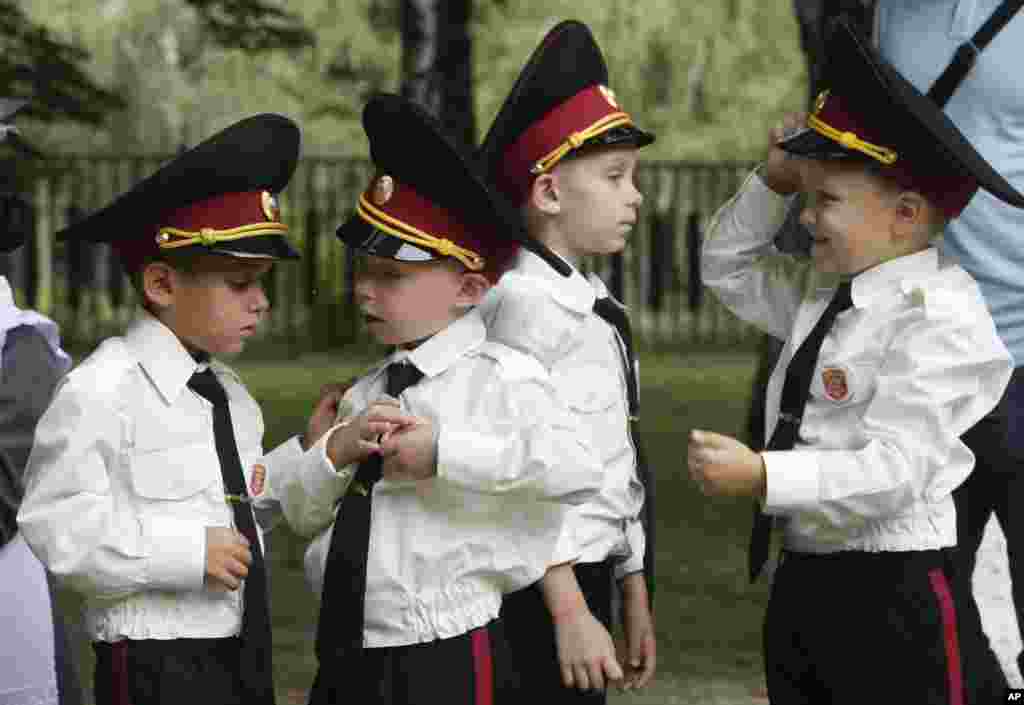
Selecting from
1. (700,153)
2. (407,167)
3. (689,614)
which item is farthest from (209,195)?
(700,153)

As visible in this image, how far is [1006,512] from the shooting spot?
506cm

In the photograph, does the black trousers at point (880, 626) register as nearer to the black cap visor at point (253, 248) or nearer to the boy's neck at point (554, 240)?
the boy's neck at point (554, 240)

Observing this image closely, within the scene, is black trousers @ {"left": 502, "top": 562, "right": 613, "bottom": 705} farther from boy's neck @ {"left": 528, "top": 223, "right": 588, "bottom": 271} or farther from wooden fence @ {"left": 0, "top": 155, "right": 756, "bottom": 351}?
wooden fence @ {"left": 0, "top": 155, "right": 756, "bottom": 351}

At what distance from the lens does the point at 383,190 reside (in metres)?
4.27

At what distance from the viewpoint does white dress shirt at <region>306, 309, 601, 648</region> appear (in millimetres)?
4117

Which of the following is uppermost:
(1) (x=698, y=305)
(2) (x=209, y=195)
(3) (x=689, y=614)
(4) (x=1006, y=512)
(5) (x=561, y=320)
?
(2) (x=209, y=195)

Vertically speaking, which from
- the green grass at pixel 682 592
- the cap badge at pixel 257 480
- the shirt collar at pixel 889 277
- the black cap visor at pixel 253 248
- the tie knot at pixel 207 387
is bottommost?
the green grass at pixel 682 592

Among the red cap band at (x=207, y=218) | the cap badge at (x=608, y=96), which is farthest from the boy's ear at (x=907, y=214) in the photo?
the red cap band at (x=207, y=218)

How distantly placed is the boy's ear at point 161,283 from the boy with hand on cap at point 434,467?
35 cm

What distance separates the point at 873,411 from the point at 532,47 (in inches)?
1082

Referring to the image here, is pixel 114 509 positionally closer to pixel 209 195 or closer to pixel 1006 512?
pixel 209 195

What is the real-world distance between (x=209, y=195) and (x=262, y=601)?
2.65 ft

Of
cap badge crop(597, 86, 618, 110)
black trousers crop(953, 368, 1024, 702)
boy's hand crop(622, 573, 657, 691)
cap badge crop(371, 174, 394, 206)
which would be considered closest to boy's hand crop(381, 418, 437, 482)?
cap badge crop(371, 174, 394, 206)

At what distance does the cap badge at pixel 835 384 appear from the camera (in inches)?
172
